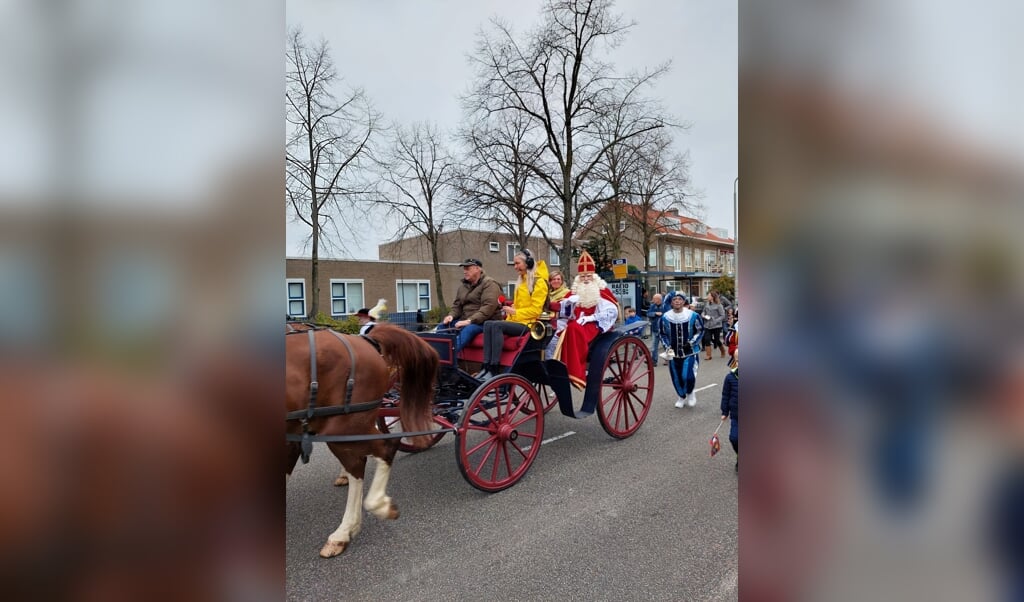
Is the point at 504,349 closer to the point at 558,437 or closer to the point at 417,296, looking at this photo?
the point at 558,437

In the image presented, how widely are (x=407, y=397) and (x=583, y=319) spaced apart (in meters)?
2.30

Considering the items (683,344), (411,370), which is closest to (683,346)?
(683,344)

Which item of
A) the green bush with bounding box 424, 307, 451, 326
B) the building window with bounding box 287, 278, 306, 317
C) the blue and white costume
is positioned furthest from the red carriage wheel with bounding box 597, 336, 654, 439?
the green bush with bounding box 424, 307, 451, 326

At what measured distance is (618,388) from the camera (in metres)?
5.77

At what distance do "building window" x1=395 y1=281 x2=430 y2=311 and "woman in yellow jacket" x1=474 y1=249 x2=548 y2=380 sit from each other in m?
20.4

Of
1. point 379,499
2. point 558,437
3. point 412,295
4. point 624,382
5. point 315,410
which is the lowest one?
point 558,437

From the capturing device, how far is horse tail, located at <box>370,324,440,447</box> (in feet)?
12.6

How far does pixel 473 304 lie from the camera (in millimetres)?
5273

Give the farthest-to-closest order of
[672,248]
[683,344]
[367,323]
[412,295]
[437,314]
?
[672,248], [412,295], [437,314], [683,344], [367,323]

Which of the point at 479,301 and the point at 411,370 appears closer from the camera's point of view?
the point at 411,370

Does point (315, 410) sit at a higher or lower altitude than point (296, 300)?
lower
